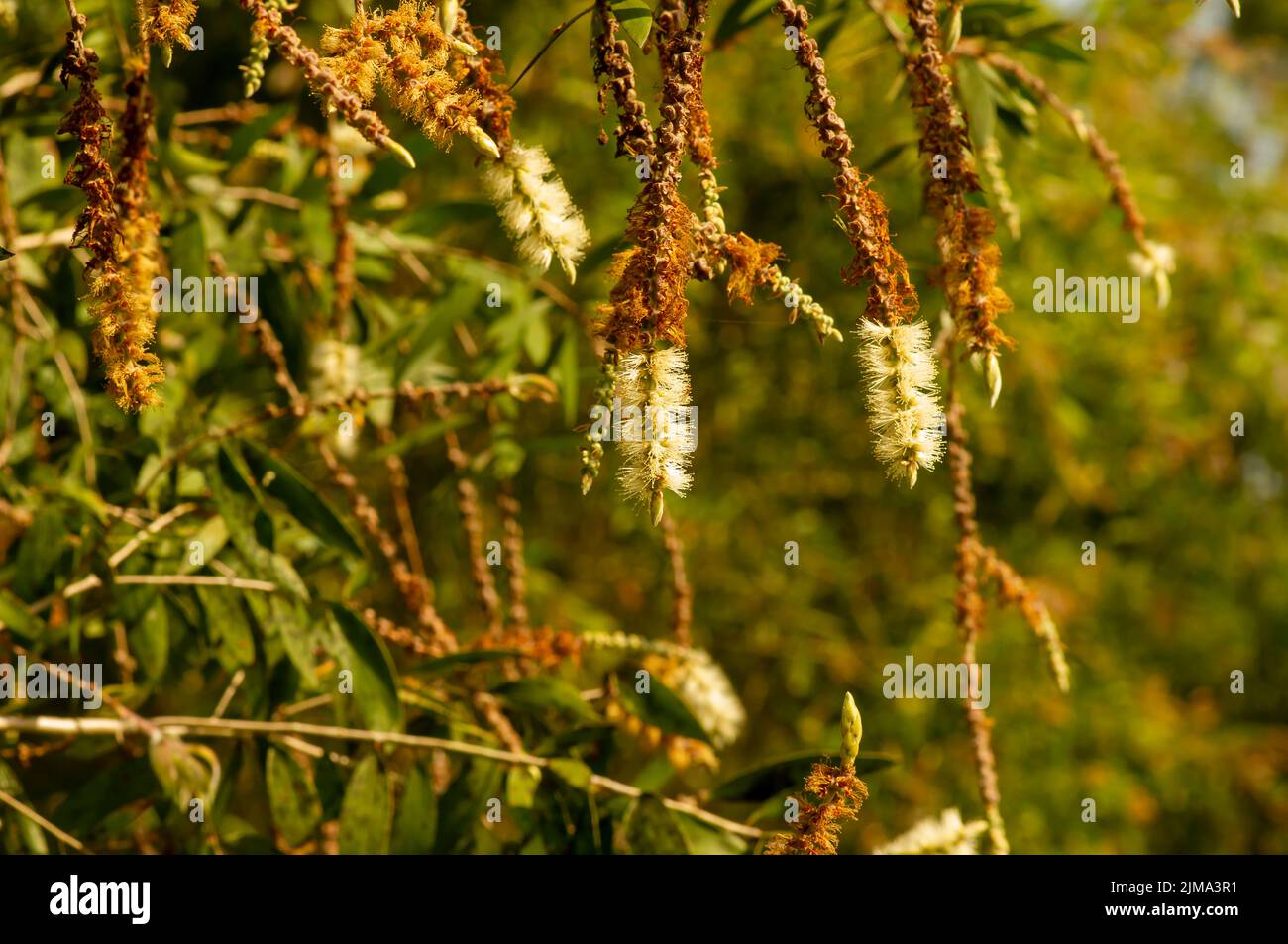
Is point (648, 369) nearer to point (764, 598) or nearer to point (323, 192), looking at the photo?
point (323, 192)

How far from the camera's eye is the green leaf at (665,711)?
0.97 meters

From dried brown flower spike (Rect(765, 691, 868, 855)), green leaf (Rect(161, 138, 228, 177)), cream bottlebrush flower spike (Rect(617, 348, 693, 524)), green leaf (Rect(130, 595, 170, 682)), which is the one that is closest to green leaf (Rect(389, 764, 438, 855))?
green leaf (Rect(130, 595, 170, 682))

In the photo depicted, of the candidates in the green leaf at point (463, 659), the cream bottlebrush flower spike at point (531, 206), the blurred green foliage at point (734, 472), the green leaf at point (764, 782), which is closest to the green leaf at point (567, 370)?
the blurred green foliage at point (734, 472)

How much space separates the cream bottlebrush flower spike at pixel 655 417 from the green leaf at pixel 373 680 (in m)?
0.41

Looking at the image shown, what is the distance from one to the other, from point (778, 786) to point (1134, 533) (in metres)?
1.65

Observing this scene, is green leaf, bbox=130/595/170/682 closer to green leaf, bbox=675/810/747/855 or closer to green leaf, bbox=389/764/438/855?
green leaf, bbox=389/764/438/855

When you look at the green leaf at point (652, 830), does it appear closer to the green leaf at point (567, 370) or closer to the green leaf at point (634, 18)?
the green leaf at point (567, 370)

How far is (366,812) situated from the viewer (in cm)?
92

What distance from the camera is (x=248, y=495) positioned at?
0.90 meters

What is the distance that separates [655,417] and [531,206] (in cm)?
14

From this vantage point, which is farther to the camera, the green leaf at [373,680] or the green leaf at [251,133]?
the green leaf at [251,133]

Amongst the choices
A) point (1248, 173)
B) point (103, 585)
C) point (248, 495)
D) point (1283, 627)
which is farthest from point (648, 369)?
point (1283, 627)

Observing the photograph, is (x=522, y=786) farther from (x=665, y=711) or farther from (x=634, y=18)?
(x=634, y=18)

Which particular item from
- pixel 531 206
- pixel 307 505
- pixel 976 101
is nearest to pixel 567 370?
pixel 307 505
